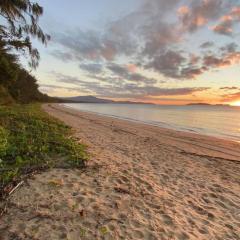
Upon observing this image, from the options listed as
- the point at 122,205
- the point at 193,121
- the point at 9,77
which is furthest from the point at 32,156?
the point at 193,121

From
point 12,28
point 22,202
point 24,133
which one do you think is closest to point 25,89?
point 12,28

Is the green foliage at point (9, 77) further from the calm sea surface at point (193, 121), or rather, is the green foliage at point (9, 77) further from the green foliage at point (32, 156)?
the calm sea surface at point (193, 121)

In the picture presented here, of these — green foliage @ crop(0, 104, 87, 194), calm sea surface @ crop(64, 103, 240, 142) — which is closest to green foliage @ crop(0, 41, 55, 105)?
green foliage @ crop(0, 104, 87, 194)

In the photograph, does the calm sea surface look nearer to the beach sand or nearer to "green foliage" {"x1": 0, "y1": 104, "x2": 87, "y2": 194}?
the beach sand

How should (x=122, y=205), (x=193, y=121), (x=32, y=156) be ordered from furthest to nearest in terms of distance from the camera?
(x=193, y=121) → (x=32, y=156) → (x=122, y=205)

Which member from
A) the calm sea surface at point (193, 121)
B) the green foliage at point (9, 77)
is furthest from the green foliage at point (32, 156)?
the calm sea surface at point (193, 121)

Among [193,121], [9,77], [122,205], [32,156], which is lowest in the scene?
[193,121]

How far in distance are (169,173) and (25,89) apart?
4247 centimetres

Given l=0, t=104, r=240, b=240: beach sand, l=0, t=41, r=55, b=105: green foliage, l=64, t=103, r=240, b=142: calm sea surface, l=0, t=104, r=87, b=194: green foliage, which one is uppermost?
l=0, t=41, r=55, b=105: green foliage

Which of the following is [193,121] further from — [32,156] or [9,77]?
[32,156]

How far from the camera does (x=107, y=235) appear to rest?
4.08 m

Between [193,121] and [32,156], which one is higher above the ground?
[32,156]

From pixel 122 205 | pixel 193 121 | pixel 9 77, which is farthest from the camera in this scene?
pixel 193 121

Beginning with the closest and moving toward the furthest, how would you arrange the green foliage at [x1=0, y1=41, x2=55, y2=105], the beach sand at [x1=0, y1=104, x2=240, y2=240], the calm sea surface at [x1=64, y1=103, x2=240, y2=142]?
the beach sand at [x1=0, y1=104, x2=240, y2=240] → the green foliage at [x1=0, y1=41, x2=55, y2=105] → the calm sea surface at [x1=64, y1=103, x2=240, y2=142]
